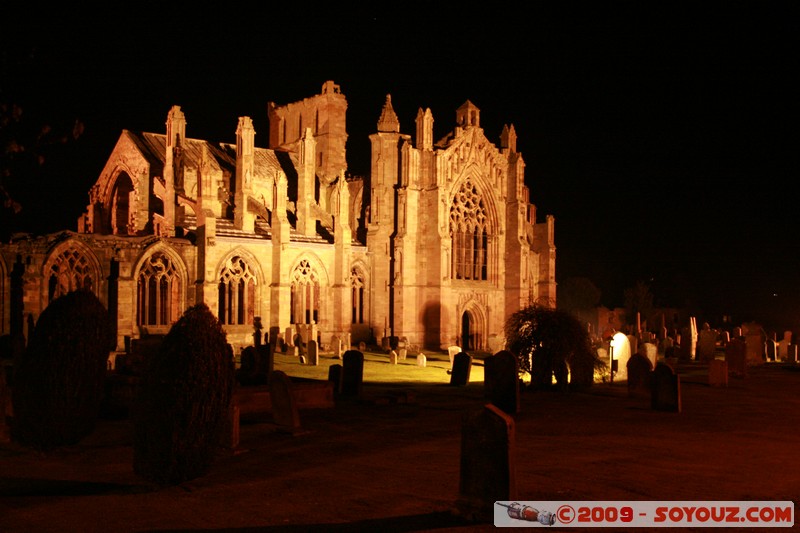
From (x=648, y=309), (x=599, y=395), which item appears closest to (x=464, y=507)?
(x=599, y=395)

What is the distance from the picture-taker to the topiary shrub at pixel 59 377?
1160 centimetres

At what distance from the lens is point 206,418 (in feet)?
31.2

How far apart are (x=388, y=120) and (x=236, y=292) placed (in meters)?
13.1

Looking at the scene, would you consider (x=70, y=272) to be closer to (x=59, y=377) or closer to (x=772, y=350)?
(x=59, y=377)

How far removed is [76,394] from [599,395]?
517 inches

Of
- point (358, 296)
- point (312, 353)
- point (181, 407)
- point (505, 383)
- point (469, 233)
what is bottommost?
point (312, 353)

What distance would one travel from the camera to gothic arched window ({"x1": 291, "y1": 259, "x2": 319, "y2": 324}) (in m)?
37.8

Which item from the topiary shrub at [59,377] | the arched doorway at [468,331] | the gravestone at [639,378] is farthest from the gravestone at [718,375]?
the arched doorway at [468,331]

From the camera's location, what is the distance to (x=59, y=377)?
38.2ft

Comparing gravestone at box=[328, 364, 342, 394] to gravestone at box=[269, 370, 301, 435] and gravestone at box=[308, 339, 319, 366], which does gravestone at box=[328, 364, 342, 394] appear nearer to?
gravestone at box=[269, 370, 301, 435]

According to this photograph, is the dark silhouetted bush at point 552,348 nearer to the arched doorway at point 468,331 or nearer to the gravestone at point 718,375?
the gravestone at point 718,375

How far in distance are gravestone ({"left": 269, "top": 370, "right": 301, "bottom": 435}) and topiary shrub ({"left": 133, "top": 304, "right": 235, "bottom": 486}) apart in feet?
11.7

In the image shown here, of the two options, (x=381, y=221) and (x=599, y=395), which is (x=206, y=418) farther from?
(x=381, y=221)

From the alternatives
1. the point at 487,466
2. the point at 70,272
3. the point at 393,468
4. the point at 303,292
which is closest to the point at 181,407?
the point at 393,468
